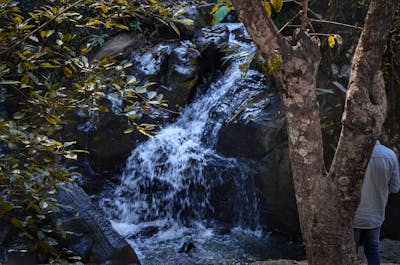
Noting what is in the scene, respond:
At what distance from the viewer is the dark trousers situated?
416 centimetres

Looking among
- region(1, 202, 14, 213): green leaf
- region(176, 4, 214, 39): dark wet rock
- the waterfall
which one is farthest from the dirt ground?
region(176, 4, 214, 39): dark wet rock

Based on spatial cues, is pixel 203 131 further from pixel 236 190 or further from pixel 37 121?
pixel 37 121

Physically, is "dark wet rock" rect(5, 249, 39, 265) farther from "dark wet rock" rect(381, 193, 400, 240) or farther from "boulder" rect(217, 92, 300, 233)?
"dark wet rock" rect(381, 193, 400, 240)

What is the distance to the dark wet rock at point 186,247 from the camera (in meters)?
6.63

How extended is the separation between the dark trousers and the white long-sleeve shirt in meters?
0.10

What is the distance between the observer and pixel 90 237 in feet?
18.5

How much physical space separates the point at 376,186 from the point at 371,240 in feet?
1.53

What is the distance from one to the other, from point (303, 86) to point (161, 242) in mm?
4797

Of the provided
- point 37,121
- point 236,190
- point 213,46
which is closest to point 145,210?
point 236,190

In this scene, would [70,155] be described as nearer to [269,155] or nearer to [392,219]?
[269,155]

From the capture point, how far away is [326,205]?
266 cm

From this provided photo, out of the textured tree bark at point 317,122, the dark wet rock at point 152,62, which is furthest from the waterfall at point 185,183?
the textured tree bark at point 317,122

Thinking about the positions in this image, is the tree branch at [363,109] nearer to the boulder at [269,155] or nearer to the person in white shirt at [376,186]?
the person in white shirt at [376,186]

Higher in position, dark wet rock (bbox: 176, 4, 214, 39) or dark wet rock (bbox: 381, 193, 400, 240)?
dark wet rock (bbox: 176, 4, 214, 39)
